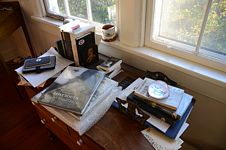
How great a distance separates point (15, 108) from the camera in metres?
1.76

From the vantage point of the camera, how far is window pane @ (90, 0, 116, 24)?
119 cm

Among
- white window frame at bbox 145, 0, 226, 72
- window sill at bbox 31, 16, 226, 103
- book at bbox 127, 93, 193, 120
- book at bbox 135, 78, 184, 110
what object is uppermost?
white window frame at bbox 145, 0, 226, 72

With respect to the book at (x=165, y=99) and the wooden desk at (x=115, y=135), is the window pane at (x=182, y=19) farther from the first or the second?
the wooden desk at (x=115, y=135)

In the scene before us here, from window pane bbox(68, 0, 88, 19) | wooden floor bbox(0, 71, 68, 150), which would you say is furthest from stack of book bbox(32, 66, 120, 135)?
wooden floor bbox(0, 71, 68, 150)

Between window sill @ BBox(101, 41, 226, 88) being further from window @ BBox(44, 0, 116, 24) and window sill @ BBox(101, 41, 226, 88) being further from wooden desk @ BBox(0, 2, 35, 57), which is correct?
wooden desk @ BBox(0, 2, 35, 57)

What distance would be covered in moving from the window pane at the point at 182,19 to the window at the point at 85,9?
1.09 ft

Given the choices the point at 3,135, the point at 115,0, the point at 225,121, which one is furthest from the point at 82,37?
the point at 3,135

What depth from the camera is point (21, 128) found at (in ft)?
5.14

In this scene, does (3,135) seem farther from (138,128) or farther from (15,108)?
(138,128)

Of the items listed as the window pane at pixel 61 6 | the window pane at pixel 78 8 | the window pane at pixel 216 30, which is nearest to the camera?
the window pane at pixel 216 30

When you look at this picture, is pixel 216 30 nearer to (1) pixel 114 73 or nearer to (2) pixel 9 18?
(1) pixel 114 73

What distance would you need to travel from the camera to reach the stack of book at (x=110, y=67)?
1040mm

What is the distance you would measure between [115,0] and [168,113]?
694 mm

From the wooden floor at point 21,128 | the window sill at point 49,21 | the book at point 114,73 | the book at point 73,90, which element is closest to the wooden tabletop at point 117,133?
the book at point 73,90
